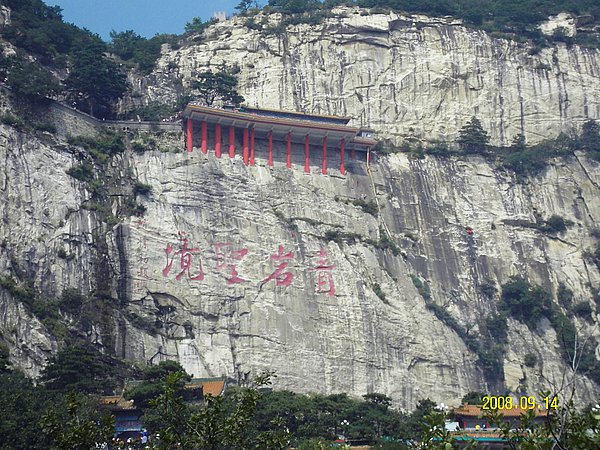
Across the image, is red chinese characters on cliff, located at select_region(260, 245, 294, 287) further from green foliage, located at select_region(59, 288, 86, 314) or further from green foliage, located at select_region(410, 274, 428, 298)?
green foliage, located at select_region(59, 288, 86, 314)

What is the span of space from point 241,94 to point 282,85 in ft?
7.13

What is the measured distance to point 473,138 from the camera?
49.9m

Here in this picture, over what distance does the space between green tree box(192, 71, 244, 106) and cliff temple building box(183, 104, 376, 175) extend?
2.36m

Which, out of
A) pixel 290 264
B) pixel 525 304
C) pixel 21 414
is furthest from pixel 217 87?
pixel 21 414

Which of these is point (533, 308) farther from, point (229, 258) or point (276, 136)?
point (229, 258)

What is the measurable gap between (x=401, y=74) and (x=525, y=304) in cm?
1431

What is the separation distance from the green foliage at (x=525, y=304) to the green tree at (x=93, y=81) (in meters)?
20.2

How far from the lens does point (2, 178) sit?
38.3 m

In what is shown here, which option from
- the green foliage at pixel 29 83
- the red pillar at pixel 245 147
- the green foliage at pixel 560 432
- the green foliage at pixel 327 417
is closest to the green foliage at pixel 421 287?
the green foliage at pixel 327 417

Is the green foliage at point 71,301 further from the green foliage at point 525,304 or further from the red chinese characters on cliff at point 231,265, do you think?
the green foliage at point 525,304

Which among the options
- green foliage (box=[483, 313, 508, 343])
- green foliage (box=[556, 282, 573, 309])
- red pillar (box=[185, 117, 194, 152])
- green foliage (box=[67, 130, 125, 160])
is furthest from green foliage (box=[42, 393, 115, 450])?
green foliage (box=[556, 282, 573, 309])

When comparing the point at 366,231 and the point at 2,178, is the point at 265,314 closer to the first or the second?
the point at 366,231

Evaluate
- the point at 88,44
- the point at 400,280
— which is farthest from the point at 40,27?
the point at 400,280

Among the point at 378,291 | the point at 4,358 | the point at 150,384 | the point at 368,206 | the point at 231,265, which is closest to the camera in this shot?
the point at 4,358
